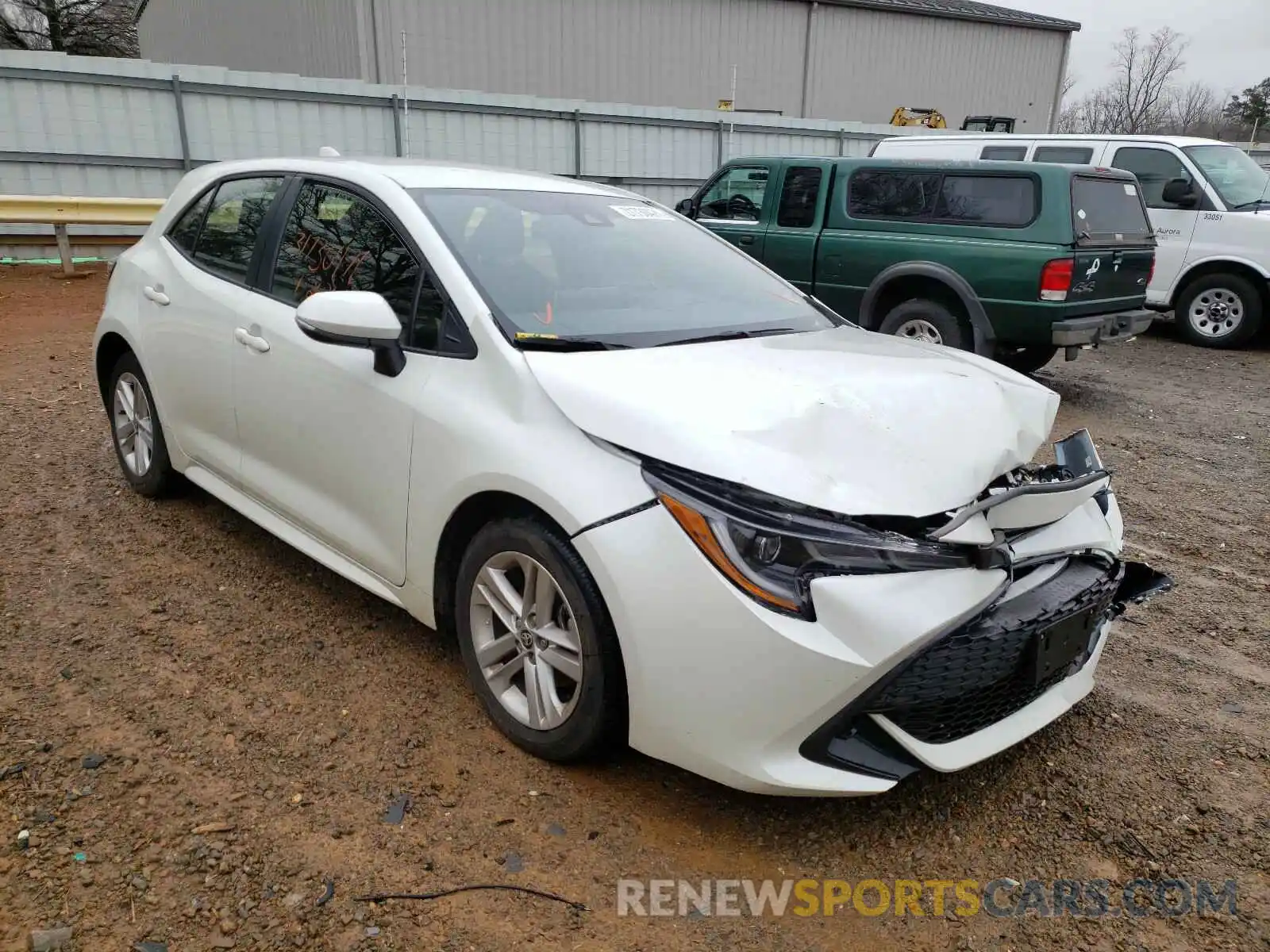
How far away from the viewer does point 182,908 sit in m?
2.13

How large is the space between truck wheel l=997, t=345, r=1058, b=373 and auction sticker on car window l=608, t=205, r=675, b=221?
16.1 ft

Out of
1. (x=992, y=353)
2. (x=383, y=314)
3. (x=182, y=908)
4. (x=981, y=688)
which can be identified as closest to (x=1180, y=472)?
(x=992, y=353)

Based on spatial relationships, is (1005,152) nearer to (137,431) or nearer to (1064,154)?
(1064,154)

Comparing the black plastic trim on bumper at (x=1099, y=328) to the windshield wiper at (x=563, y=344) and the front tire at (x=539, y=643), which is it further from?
the front tire at (x=539, y=643)

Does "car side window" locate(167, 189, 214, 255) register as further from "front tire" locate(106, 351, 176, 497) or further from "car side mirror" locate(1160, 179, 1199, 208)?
"car side mirror" locate(1160, 179, 1199, 208)

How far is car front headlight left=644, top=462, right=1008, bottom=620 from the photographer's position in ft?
7.09

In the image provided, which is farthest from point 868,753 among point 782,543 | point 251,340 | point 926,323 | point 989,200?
point 989,200

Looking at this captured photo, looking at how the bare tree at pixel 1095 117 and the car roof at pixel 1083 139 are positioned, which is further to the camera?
the bare tree at pixel 1095 117

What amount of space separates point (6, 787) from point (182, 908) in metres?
0.74

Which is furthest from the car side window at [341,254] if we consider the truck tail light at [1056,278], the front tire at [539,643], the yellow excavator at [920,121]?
the yellow excavator at [920,121]

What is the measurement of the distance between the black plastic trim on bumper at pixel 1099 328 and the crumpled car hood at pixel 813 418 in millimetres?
4451

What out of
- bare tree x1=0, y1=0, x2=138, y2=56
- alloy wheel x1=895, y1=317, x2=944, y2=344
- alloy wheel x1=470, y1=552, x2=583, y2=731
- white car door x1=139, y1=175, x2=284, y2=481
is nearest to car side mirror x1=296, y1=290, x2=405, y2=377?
alloy wheel x1=470, y1=552, x2=583, y2=731

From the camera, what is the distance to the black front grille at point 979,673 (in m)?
2.21

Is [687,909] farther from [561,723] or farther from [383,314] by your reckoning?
[383,314]
